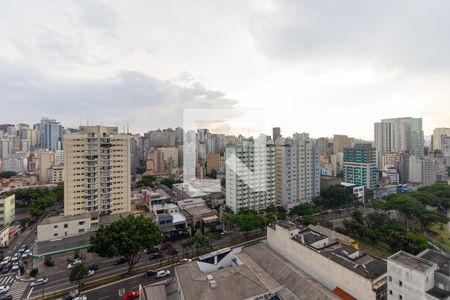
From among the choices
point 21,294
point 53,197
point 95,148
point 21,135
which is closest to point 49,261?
point 21,294

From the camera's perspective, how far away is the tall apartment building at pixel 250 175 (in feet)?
58.3

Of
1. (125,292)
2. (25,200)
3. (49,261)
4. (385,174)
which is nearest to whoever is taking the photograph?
(125,292)

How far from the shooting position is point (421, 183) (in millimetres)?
29969

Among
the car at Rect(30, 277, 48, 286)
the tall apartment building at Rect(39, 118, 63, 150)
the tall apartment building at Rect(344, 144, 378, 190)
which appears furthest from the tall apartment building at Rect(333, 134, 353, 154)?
the tall apartment building at Rect(39, 118, 63, 150)

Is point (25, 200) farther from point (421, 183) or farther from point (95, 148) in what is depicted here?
point (421, 183)

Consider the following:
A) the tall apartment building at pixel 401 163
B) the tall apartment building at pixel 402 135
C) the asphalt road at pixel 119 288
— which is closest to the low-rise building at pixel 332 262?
the asphalt road at pixel 119 288

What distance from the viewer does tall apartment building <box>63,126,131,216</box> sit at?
15.2m

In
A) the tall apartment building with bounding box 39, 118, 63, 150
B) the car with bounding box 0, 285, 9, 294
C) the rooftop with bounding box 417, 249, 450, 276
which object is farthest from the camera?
the tall apartment building with bounding box 39, 118, 63, 150

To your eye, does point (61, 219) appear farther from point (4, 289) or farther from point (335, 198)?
point (335, 198)

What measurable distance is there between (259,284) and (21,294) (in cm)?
908

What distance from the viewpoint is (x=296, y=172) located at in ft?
66.3

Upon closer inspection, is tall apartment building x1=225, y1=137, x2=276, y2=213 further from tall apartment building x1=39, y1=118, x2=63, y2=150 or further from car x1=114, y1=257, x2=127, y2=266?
tall apartment building x1=39, y1=118, x2=63, y2=150

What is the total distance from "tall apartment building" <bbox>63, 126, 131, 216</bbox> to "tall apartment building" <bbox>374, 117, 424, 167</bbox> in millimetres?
37988

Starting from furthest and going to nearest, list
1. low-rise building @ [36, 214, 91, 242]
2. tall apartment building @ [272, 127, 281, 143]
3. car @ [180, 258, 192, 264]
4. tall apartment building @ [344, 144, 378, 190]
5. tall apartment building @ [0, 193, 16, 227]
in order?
tall apartment building @ [344, 144, 378, 190], tall apartment building @ [272, 127, 281, 143], tall apartment building @ [0, 193, 16, 227], low-rise building @ [36, 214, 91, 242], car @ [180, 258, 192, 264]
